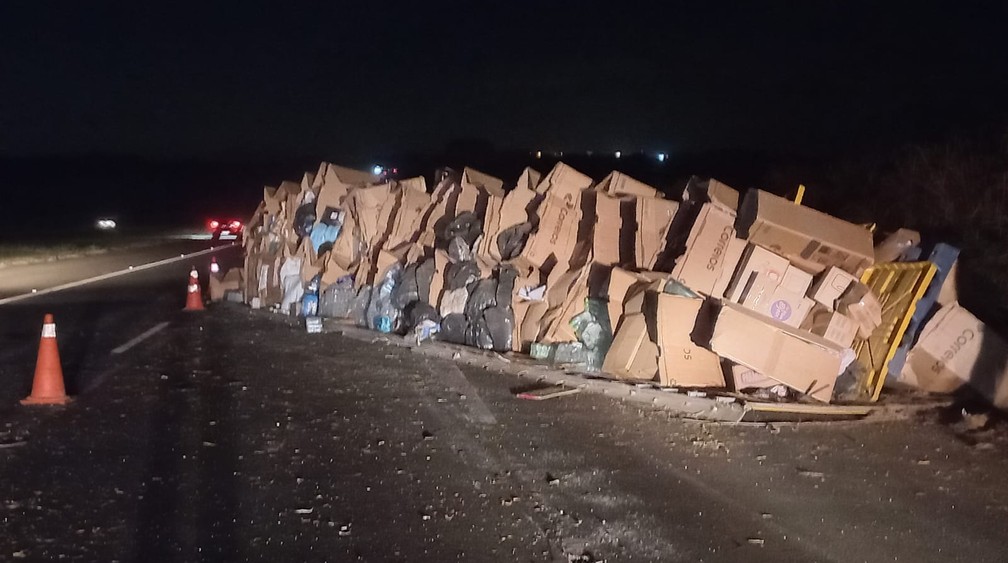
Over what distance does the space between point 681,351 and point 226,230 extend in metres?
30.6

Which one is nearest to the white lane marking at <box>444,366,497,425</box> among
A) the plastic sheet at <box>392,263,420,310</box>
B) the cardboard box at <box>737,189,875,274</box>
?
the plastic sheet at <box>392,263,420,310</box>

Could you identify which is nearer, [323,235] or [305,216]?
[323,235]

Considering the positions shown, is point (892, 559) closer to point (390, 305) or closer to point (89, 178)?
point (390, 305)

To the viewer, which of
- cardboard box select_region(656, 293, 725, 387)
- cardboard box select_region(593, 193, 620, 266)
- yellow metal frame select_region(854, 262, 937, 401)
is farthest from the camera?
cardboard box select_region(593, 193, 620, 266)

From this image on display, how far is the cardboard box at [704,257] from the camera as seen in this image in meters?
9.09

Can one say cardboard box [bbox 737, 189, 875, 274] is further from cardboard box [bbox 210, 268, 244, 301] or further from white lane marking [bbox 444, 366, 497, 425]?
cardboard box [bbox 210, 268, 244, 301]

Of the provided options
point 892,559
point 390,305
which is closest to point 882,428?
point 892,559

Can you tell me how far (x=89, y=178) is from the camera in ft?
393

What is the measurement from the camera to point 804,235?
8.80m

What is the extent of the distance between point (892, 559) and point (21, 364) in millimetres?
8902

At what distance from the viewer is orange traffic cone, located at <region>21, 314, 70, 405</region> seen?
8352 millimetres

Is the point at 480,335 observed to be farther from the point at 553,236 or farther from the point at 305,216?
the point at 305,216

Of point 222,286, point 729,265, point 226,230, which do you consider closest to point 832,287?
point 729,265

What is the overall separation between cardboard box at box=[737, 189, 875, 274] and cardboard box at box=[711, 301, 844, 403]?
0.94 metres
